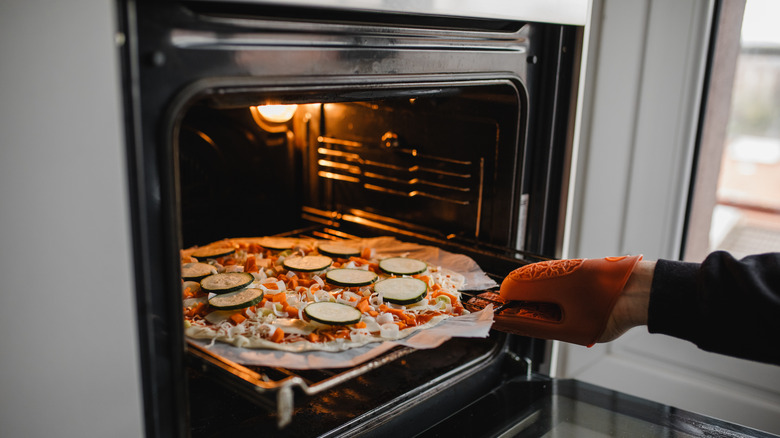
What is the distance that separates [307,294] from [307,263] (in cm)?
15

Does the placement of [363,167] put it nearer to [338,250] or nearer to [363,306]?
[338,250]

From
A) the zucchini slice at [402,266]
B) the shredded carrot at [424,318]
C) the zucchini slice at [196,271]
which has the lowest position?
the shredded carrot at [424,318]

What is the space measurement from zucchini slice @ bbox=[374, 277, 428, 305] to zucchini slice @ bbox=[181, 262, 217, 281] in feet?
1.17

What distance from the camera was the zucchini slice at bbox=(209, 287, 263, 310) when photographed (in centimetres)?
118

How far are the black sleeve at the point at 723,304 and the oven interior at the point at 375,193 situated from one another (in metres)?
0.33

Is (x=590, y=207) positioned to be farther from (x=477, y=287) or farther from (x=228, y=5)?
(x=228, y=5)

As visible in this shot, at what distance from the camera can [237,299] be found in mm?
1214

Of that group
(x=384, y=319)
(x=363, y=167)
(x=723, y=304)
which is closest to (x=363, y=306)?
(x=384, y=319)

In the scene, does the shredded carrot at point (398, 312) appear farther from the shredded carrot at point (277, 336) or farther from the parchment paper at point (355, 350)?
the shredded carrot at point (277, 336)

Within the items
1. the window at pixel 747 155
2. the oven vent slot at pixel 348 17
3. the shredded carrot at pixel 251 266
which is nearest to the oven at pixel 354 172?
the oven vent slot at pixel 348 17

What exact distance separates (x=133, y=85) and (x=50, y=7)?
115 millimetres

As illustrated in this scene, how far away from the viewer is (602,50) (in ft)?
5.46

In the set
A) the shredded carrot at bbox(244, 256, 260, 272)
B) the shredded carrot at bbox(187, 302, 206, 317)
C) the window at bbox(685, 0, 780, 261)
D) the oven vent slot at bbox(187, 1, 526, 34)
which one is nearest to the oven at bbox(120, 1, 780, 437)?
the oven vent slot at bbox(187, 1, 526, 34)

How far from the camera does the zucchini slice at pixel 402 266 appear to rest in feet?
4.66
